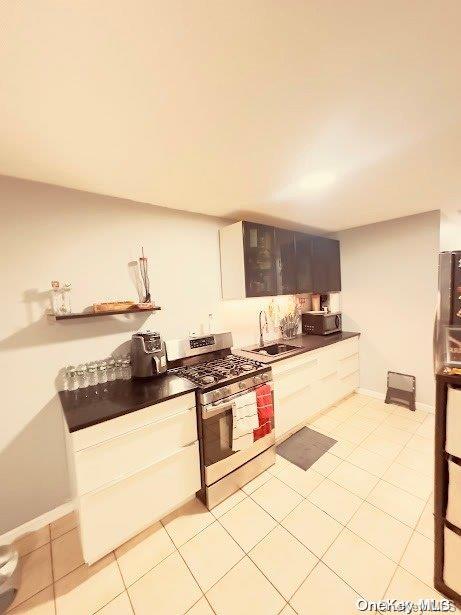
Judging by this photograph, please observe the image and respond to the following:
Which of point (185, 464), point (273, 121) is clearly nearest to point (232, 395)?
point (185, 464)

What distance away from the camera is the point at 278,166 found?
1.75 m

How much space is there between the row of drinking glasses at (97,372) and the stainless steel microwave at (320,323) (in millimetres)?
2434

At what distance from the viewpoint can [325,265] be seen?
3.52 m

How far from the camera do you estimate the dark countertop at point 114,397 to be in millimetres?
1483

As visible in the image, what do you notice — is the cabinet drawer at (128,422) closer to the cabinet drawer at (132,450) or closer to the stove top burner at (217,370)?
the cabinet drawer at (132,450)

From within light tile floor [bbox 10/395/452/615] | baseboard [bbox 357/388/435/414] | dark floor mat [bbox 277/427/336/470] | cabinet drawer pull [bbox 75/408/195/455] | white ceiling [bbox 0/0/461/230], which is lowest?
light tile floor [bbox 10/395/452/615]

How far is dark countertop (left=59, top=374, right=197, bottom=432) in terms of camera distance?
1483 mm

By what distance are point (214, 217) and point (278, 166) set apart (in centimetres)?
118

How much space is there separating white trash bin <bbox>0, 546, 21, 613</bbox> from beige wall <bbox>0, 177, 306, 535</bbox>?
0.33 metres

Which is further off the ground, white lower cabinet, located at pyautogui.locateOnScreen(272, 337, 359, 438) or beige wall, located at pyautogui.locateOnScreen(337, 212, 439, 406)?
beige wall, located at pyautogui.locateOnScreen(337, 212, 439, 406)

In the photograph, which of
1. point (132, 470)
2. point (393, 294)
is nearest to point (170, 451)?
point (132, 470)

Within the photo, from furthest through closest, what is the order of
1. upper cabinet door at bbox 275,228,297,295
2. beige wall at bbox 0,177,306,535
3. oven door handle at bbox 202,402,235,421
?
1. upper cabinet door at bbox 275,228,297,295
2. oven door handle at bbox 202,402,235,421
3. beige wall at bbox 0,177,306,535

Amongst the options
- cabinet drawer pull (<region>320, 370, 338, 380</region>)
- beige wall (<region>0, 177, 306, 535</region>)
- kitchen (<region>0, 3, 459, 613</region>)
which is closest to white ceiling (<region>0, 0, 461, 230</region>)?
beige wall (<region>0, 177, 306, 535</region>)

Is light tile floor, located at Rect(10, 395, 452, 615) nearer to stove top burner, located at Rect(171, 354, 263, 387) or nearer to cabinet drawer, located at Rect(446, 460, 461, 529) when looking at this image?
cabinet drawer, located at Rect(446, 460, 461, 529)
